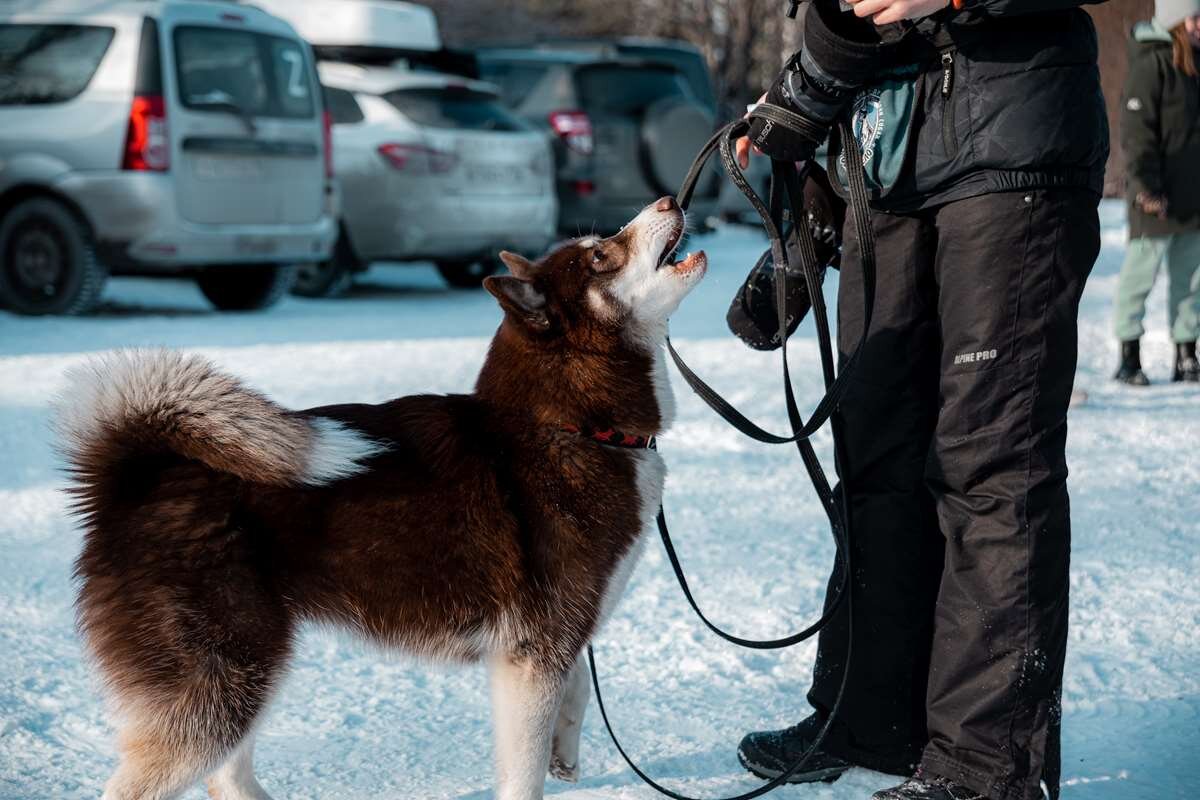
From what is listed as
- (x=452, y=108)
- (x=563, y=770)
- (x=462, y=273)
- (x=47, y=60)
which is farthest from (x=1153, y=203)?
(x=47, y=60)

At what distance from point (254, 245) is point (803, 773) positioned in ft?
23.7

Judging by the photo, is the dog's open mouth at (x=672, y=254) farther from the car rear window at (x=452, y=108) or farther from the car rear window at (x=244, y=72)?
the car rear window at (x=452, y=108)

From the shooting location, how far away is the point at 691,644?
13.0 ft

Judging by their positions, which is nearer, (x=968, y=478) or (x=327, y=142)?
(x=968, y=478)

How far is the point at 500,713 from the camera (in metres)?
2.86

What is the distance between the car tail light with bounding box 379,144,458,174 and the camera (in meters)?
10.7

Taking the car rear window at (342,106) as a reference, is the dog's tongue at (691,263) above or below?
above

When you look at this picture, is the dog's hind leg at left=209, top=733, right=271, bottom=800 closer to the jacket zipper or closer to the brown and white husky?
the brown and white husky

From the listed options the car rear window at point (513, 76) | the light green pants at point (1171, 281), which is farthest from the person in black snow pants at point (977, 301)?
the car rear window at point (513, 76)

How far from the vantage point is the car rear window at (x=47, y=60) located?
903 cm

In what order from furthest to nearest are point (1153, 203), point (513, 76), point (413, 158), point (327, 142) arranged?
point (513, 76), point (413, 158), point (327, 142), point (1153, 203)

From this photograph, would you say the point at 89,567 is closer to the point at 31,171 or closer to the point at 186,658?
the point at 186,658

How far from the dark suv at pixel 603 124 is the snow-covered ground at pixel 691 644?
5461mm

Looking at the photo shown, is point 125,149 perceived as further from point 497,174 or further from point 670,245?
point 670,245
